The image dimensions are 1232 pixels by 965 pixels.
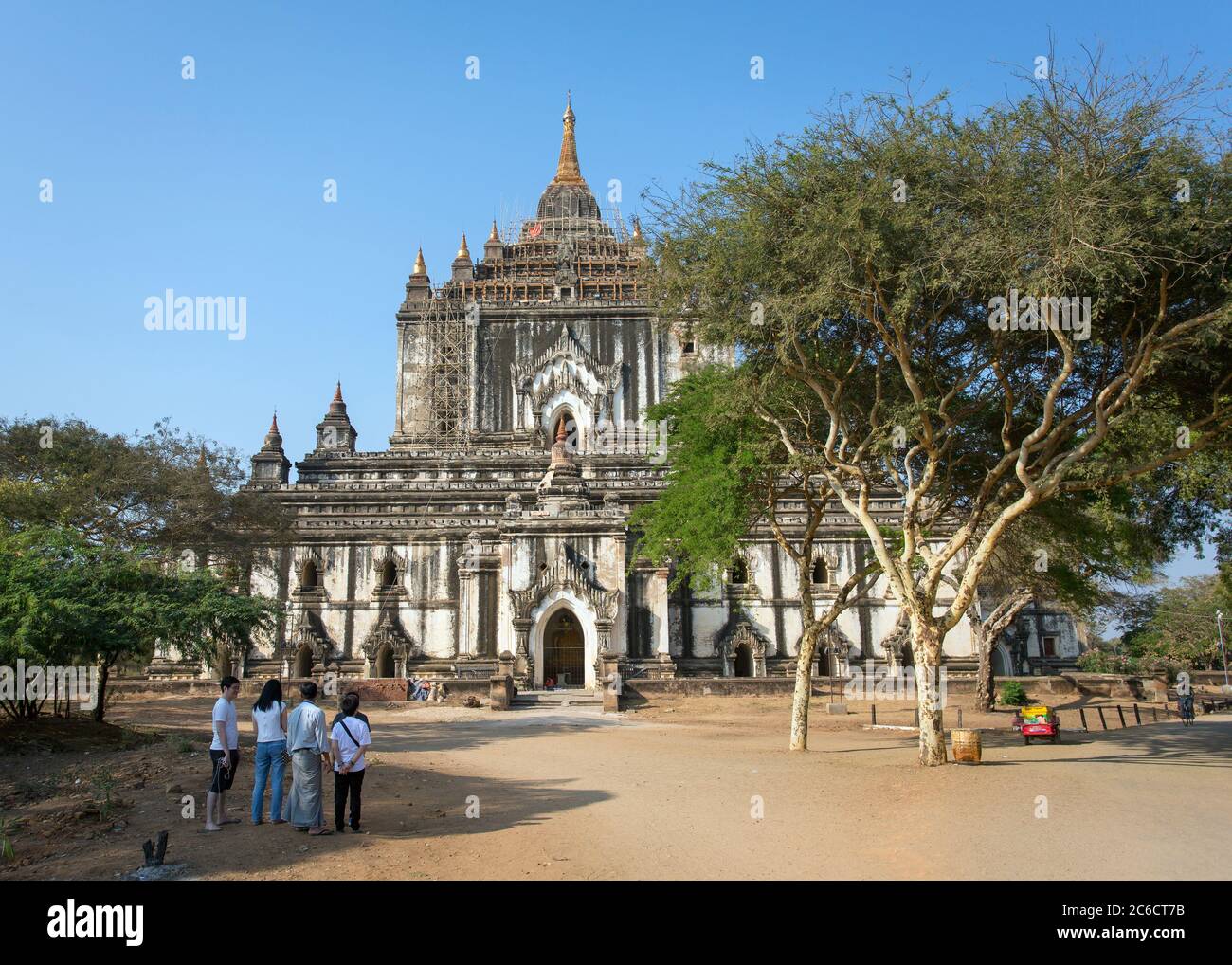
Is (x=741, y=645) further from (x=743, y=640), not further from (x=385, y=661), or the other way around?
(x=385, y=661)

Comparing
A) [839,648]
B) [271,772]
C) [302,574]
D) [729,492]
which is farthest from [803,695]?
[302,574]

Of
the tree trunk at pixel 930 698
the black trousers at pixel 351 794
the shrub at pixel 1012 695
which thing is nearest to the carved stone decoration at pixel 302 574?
the shrub at pixel 1012 695

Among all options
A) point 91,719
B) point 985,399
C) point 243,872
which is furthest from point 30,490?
point 985,399

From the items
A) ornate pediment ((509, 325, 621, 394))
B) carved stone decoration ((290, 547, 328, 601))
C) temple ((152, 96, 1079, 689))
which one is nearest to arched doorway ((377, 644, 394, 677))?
temple ((152, 96, 1079, 689))

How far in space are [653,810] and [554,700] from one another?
19.8 metres

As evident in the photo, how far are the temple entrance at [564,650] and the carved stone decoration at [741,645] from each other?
5736mm

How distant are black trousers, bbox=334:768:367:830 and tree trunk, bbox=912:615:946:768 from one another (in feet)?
32.4

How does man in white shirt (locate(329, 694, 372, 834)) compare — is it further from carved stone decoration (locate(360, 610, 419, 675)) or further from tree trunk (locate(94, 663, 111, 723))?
carved stone decoration (locate(360, 610, 419, 675))

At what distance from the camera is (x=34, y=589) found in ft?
56.6

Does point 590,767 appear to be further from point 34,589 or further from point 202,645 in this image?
point 34,589

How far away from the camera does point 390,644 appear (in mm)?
37719

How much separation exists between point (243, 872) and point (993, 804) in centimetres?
928

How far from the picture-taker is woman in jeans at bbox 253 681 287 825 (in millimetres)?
11531

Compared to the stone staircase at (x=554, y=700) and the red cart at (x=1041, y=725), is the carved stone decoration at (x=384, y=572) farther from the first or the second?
the red cart at (x=1041, y=725)
